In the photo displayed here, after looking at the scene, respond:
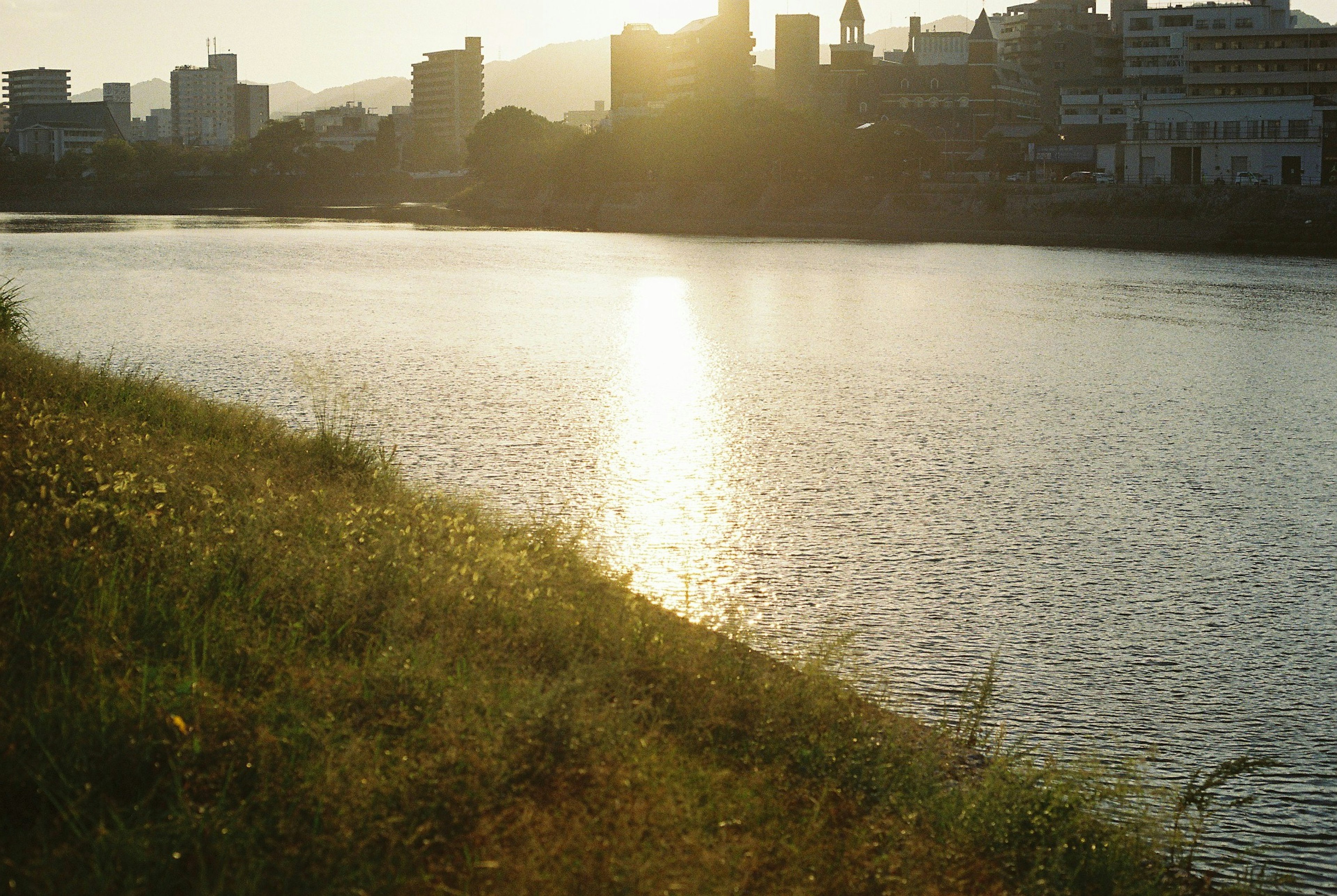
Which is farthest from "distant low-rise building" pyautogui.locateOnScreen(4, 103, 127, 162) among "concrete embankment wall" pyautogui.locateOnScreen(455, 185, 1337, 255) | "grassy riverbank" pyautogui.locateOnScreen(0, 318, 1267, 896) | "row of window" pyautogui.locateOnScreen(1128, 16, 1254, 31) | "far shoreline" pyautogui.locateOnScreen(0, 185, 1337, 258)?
"grassy riverbank" pyautogui.locateOnScreen(0, 318, 1267, 896)

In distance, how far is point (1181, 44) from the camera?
10131cm

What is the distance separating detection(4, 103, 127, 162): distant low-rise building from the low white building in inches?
5579

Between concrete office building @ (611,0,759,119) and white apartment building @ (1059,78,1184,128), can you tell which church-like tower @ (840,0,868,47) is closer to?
Answer: concrete office building @ (611,0,759,119)

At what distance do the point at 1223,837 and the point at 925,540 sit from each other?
5475 mm

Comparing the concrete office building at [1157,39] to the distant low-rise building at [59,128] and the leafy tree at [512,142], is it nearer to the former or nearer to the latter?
the leafy tree at [512,142]

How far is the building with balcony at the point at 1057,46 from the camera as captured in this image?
13000cm

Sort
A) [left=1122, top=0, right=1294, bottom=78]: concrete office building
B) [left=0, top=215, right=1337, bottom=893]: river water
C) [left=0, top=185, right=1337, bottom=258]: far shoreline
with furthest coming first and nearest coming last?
[left=1122, top=0, right=1294, bottom=78]: concrete office building → [left=0, top=185, right=1337, bottom=258]: far shoreline → [left=0, top=215, right=1337, bottom=893]: river water

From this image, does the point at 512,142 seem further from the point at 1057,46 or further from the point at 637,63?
the point at 637,63

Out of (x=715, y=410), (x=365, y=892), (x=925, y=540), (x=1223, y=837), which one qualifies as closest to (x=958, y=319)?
(x=715, y=410)

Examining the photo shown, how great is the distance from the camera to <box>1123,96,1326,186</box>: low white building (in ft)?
229

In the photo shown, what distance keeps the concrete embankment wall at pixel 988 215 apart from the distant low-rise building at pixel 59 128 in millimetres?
109196

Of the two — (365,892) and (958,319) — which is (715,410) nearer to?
(958,319)

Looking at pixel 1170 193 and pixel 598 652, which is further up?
pixel 1170 193

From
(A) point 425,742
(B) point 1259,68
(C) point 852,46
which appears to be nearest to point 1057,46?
(C) point 852,46
